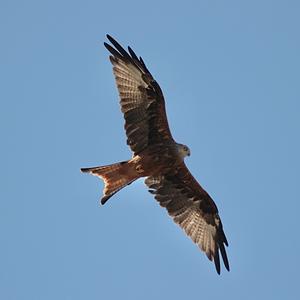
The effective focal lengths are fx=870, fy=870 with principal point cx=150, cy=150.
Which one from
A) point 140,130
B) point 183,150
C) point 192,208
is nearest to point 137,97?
point 140,130

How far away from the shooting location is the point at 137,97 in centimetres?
1396

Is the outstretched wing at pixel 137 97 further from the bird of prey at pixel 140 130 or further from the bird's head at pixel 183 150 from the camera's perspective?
the bird's head at pixel 183 150

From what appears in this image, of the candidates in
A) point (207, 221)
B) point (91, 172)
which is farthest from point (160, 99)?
point (207, 221)

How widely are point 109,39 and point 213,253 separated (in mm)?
4039

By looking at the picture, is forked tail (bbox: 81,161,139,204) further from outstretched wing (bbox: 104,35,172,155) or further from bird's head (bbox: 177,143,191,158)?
bird's head (bbox: 177,143,191,158)

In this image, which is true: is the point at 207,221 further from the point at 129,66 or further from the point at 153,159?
the point at 129,66

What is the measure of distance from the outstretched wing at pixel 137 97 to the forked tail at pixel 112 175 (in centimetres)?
46

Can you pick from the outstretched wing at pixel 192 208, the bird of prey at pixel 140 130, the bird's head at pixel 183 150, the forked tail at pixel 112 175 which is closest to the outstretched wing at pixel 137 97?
the bird of prey at pixel 140 130

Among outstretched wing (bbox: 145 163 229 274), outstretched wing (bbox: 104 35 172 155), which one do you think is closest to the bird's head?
outstretched wing (bbox: 104 35 172 155)

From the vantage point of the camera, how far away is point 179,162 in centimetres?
1430

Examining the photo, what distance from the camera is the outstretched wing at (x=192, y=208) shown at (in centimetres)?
1473

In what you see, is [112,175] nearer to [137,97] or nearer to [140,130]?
[140,130]

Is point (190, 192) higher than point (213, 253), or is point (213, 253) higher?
point (190, 192)

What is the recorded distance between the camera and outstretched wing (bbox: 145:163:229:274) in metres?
14.7
